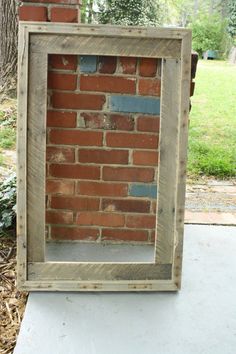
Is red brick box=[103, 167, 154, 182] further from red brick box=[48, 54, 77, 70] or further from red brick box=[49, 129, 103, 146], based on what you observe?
red brick box=[48, 54, 77, 70]

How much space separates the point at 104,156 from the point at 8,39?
164 inches

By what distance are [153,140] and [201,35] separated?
67.1 feet

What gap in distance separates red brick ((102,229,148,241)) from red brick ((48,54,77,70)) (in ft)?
2.86

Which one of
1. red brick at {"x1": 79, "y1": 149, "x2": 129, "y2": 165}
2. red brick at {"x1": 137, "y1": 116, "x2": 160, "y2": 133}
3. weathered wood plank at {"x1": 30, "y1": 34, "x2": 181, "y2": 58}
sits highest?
weathered wood plank at {"x1": 30, "y1": 34, "x2": 181, "y2": 58}

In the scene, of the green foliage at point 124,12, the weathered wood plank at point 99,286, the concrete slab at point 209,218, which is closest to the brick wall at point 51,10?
the weathered wood plank at point 99,286

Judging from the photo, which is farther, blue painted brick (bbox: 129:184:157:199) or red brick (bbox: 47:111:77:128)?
blue painted brick (bbox: 129:184:157:199)

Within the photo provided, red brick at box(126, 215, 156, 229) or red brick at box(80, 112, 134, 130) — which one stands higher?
red brick at box(80, 112, 134, 130)

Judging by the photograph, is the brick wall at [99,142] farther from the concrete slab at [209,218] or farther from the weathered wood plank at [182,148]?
the concrete slab at [209,218]

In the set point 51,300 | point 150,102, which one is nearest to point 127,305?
point 51,300

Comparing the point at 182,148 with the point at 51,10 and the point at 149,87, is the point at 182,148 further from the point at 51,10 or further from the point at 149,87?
the point at 51,10

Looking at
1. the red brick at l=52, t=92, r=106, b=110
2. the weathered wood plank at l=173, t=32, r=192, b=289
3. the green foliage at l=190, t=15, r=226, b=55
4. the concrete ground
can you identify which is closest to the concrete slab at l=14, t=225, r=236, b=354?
the weathered wood plank at l=173, t=32, r=192, b=289

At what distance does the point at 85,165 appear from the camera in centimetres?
253

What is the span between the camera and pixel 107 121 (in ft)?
8.07

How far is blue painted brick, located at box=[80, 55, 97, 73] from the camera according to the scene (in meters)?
2.35
